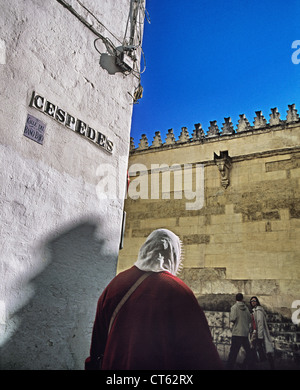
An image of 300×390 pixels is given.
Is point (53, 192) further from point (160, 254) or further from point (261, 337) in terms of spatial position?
point (261, 337)

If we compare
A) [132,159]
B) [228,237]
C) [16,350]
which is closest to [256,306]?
[228,237]

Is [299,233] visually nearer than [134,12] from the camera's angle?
No

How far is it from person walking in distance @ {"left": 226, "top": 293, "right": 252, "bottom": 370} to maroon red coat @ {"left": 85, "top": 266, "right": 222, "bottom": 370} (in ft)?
15.2

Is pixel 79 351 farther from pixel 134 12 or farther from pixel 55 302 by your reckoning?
pixel 134 12

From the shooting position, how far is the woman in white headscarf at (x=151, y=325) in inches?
93.8

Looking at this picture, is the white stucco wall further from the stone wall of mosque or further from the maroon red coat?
the stone wall of mosque

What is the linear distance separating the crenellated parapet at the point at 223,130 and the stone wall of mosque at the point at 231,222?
5483mm

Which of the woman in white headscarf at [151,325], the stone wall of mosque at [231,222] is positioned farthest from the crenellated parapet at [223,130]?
the woman in white headscarf at [151,325]

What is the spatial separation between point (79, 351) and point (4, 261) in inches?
45.1

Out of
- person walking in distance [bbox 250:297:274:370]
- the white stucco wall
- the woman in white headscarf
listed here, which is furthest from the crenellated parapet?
the woman in white headscarf

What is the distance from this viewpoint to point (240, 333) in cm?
666

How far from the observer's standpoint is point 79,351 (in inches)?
122

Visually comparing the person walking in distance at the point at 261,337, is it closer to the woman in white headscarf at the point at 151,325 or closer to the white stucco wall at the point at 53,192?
the white stucco wall at the point at 53,192

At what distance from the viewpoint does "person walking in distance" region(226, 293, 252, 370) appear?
256 inches
